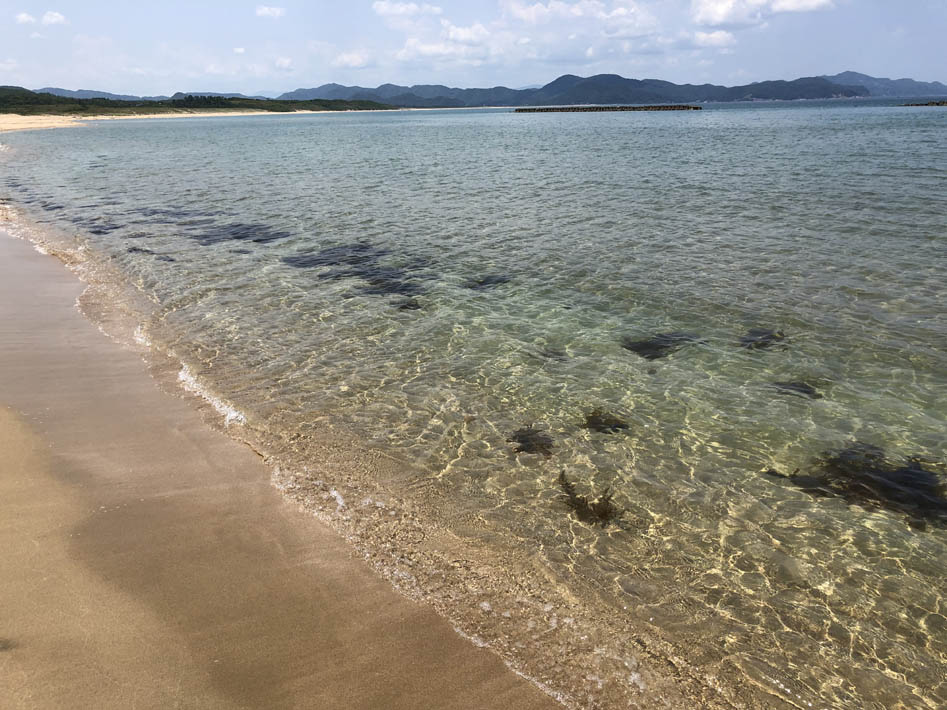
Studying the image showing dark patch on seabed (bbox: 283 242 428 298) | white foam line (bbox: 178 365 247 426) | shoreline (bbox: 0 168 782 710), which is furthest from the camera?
dark patch on seabed (bbox: 283 242 428 298)

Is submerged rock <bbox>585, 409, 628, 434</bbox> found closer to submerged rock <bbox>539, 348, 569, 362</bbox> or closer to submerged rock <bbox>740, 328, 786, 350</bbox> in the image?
submerged rock <bbox>539, 348, 569, 362</bbox>

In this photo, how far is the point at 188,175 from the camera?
144 feet

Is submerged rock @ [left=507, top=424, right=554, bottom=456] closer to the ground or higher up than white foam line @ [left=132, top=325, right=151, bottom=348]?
higher up

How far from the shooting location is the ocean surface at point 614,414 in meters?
5.80

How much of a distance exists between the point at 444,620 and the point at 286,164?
51.3m

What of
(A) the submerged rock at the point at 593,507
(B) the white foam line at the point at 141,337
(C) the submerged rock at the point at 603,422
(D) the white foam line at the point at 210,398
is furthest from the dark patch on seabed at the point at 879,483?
(B) the white foam line at the point at 141,337

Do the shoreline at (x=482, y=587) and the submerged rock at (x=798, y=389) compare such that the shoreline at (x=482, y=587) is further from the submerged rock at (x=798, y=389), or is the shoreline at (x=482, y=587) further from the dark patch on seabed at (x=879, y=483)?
the submerged rock at (x=798, y=389)

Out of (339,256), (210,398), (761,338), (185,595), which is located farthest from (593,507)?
(339,256)

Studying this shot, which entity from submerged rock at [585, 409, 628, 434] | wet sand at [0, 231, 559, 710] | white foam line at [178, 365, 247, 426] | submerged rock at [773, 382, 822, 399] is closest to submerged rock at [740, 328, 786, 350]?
submerged rock at [773, 382, 822, 399]

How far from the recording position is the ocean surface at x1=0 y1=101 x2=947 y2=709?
580cm

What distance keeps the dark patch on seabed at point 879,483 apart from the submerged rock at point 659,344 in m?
4.12

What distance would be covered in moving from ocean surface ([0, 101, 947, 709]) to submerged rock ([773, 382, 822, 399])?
1.7 inches

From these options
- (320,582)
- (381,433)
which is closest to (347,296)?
(381,433)

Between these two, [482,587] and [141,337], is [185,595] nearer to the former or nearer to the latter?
[482,587]
